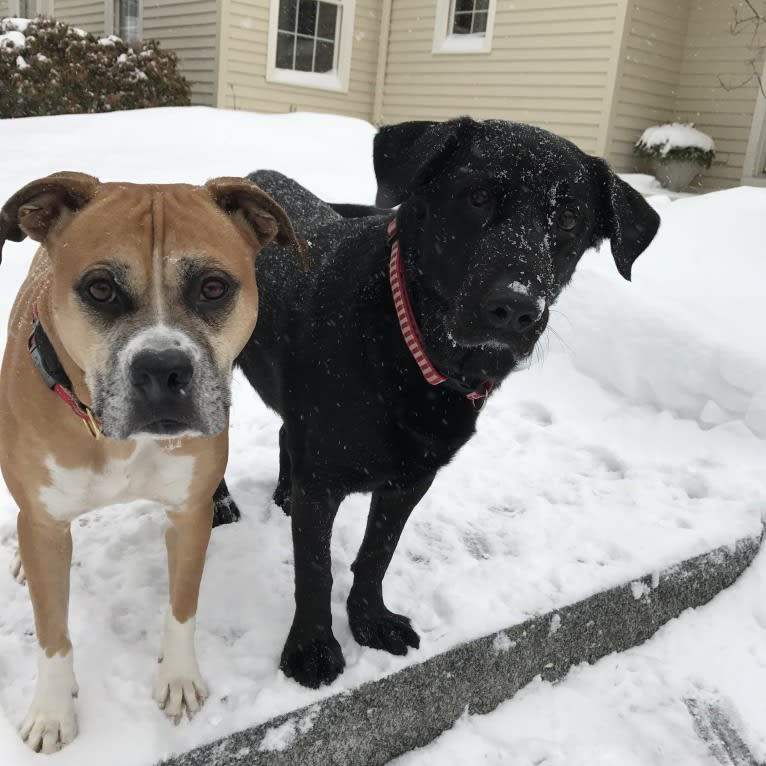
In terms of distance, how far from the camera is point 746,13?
11.0 metres

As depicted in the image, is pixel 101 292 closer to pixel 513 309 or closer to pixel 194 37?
pixel 513 309

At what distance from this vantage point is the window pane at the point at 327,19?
12.9 meters

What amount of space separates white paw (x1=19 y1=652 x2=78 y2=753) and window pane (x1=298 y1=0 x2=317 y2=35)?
12918 millimetres

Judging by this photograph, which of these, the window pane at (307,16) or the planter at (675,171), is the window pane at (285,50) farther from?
the planter at (675,171)

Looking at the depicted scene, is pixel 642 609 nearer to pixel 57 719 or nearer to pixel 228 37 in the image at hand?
pixel 57 719

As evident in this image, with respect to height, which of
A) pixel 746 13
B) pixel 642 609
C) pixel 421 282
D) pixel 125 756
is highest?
pixel 746 13

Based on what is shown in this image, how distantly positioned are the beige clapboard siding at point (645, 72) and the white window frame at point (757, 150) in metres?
1.46

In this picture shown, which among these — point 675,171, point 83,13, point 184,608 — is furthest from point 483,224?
point 83,13

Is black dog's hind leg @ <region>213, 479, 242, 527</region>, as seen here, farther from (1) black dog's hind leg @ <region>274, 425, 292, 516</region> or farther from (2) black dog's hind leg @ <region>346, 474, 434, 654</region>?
(2) black dog's hind leg @ <region>346, 474, 434, 654</region>

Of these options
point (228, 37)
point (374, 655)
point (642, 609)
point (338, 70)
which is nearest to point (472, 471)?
point (642, 609)

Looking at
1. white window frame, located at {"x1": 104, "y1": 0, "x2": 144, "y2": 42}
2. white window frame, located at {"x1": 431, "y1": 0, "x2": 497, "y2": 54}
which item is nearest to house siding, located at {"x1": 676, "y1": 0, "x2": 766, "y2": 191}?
white window frame, located at {"x1": 431, "y1": 0, "x2": 497, "y2": 54}

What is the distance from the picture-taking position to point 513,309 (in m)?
1.92

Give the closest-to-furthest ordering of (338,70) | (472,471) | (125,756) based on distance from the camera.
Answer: (125,756) → (472,471) → (338,70)

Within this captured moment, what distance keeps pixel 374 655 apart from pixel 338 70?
12849mm
